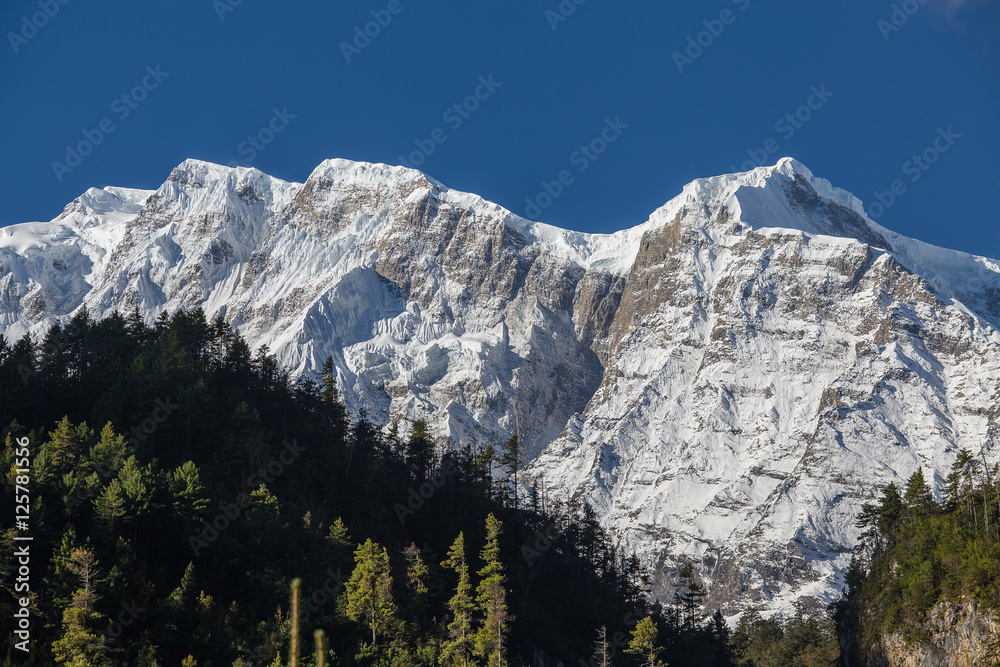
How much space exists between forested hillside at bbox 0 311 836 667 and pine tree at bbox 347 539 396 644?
16 cm

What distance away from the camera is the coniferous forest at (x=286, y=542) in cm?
6800

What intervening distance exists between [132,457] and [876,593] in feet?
265

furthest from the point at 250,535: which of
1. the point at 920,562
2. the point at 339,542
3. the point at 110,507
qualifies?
the point at 920,562

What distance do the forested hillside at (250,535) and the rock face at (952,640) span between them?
18.7 meters

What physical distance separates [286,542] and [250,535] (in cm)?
299

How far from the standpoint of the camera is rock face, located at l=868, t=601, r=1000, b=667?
8756 cm

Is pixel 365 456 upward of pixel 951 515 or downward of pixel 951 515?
upward

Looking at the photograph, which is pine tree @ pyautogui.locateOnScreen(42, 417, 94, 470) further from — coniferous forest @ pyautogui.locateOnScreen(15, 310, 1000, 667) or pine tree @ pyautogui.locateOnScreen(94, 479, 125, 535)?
pine tree @ pyautogui.locateOnScreen(94, 479, 125, 535)

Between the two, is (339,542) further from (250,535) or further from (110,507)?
(110,507)

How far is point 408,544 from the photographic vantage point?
96.2m

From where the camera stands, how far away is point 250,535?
263ft

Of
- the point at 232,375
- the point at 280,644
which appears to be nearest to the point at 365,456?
the point at 232,375

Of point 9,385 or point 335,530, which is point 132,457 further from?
point 9,385

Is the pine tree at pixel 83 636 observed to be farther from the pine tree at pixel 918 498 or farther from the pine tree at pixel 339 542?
the pine tree at pixel 918 498
